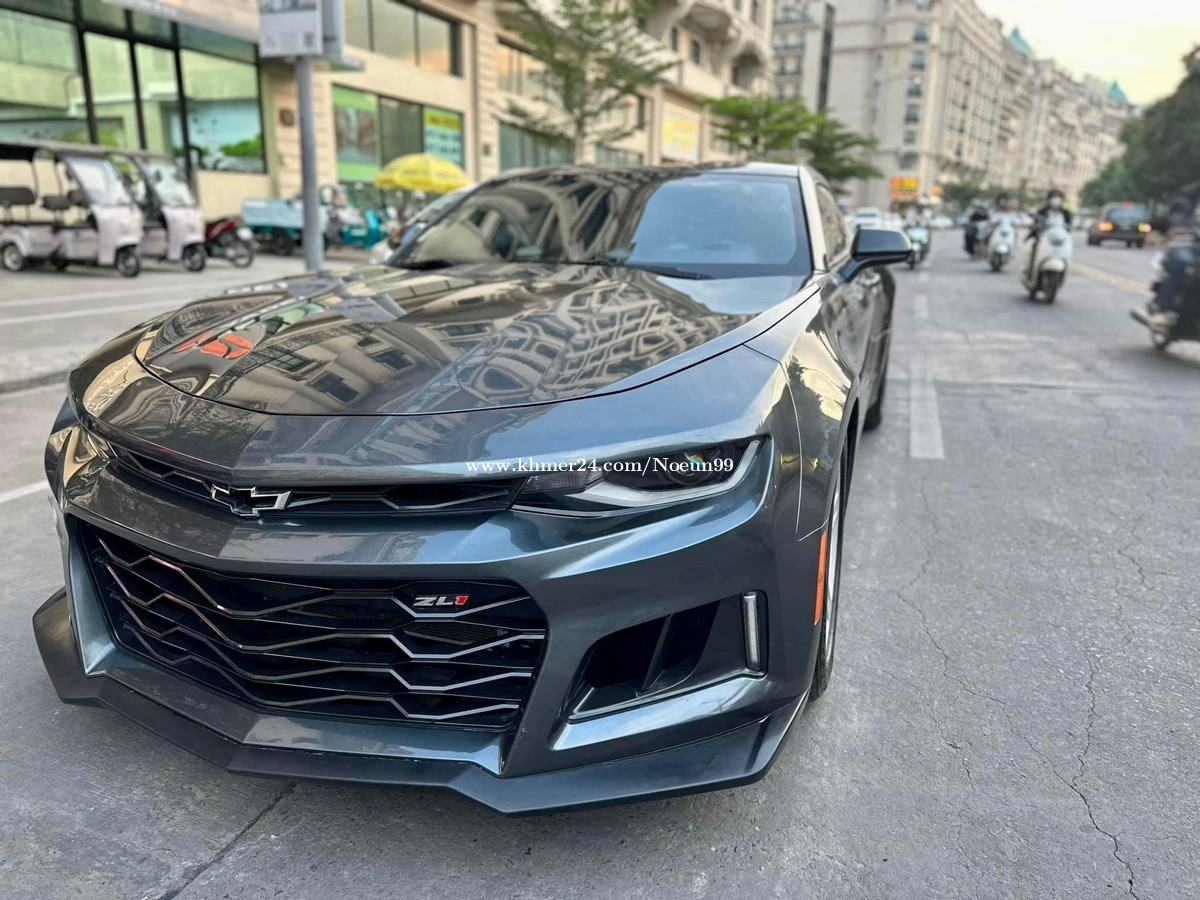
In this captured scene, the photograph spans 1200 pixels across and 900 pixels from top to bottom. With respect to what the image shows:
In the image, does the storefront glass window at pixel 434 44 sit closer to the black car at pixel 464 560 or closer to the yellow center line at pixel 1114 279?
the yellow center line at pixel 1114 279

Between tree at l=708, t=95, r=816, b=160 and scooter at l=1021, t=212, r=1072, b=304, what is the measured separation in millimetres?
26346

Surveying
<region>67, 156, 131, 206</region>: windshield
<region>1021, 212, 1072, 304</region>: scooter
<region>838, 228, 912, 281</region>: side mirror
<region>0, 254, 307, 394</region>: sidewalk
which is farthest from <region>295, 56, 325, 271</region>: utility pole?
<region>1021, 212, 1072, 304</region>: scooter

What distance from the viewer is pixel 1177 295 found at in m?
7.68

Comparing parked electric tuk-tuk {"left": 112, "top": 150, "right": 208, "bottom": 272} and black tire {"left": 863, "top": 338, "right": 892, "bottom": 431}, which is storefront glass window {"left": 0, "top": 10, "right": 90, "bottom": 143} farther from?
black tire {"left": 863, "top": 338, "right": 892, "bottom": 431}

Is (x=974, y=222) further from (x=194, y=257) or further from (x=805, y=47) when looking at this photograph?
(x=805, y=47)

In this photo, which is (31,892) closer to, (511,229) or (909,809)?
(909,809)

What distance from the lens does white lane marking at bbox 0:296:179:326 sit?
812cm

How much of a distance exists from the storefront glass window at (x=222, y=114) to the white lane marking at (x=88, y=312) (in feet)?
28.3

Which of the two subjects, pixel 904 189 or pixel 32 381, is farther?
pixel 904 189

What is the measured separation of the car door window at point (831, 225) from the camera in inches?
128

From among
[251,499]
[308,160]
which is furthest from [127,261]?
[251,499]

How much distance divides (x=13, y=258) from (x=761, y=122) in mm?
31775

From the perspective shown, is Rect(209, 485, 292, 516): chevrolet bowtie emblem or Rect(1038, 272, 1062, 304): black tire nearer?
Rect(209, 485, 292, 516): chevrolet bowtie emblem

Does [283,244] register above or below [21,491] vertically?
above
